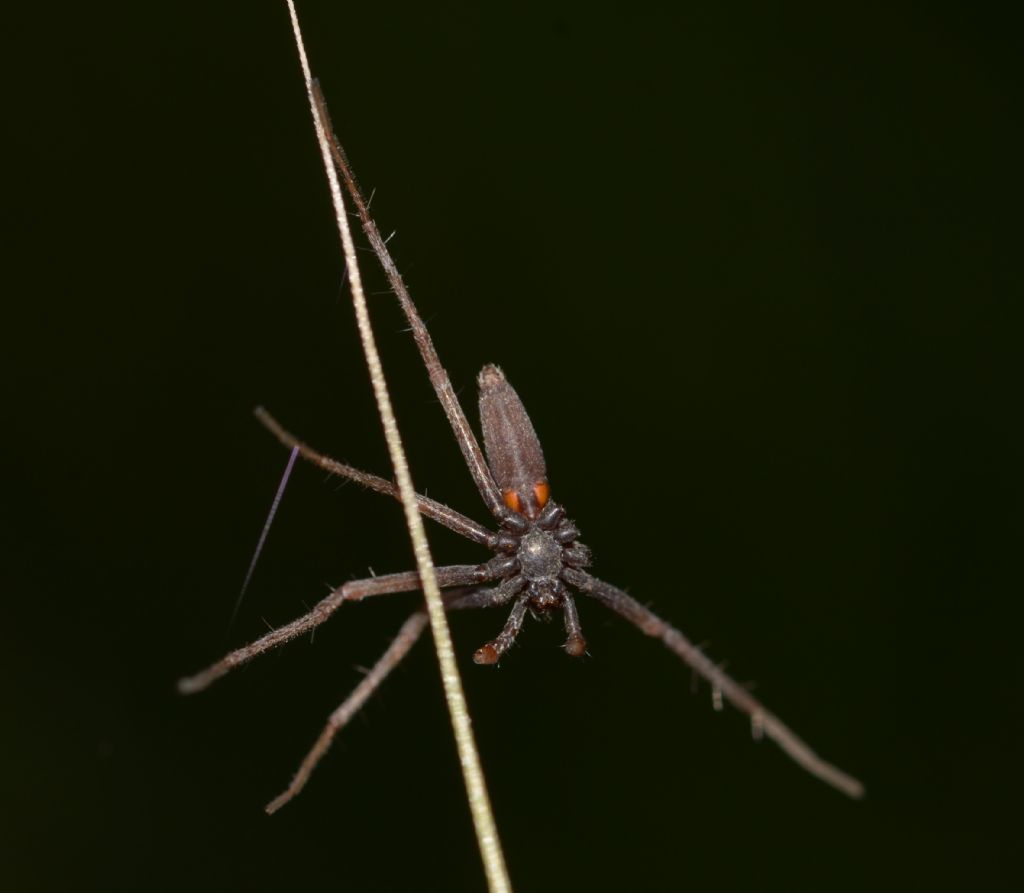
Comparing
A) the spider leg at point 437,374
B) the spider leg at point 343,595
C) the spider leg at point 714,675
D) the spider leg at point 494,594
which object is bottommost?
the spider leg at point 714,675

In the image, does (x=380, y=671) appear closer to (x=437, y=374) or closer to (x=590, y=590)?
(x=590, y=590)

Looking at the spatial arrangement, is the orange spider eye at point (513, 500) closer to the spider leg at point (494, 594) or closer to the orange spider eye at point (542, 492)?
the orange spider eye at point (542, 492)

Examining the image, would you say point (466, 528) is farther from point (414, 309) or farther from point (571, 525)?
point (414, 309)

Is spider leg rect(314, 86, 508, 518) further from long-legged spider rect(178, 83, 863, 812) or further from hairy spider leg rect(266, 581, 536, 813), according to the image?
hairy spider leg rect(266, 581, 536, 813)

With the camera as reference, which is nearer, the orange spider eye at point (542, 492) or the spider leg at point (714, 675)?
the spider leg at point (714, 675)

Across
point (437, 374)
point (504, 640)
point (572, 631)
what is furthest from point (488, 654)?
point (437, 374)

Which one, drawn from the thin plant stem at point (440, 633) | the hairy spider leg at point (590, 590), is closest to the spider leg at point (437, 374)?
the hairy spider leg at point (590, 590)

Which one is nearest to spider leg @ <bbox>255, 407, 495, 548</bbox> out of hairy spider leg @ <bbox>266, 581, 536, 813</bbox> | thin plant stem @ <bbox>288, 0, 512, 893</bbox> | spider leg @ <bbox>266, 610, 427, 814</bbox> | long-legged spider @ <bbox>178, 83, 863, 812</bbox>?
long-legged spider @ <bbox>178, 83, 863, 812</bbox>
